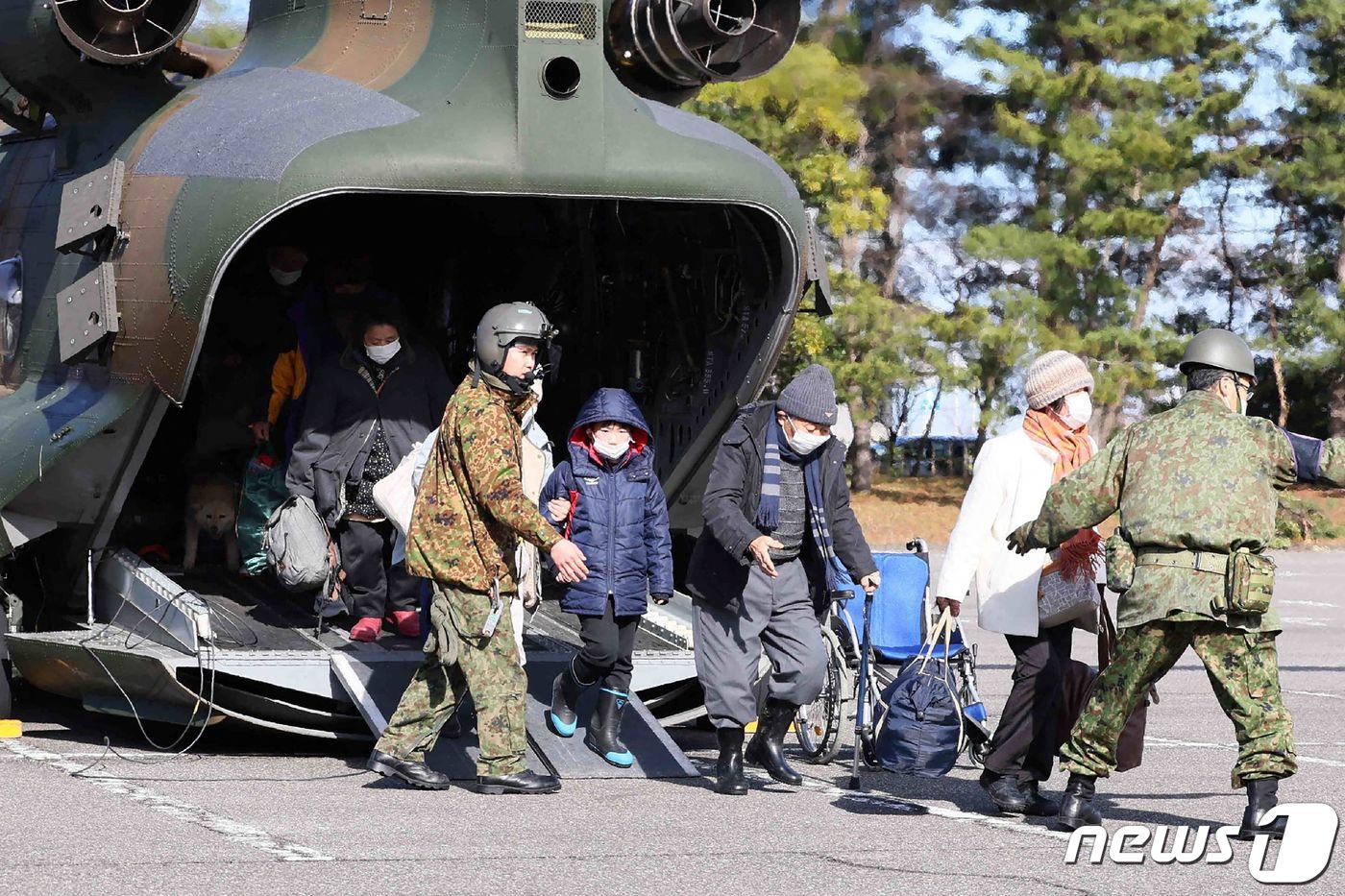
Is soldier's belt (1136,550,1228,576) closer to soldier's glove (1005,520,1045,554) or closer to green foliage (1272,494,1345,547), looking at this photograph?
soldier's glove (1005,520,1045,554)

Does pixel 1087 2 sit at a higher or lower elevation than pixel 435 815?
higher

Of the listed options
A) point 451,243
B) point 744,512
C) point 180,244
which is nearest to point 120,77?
point 180,244

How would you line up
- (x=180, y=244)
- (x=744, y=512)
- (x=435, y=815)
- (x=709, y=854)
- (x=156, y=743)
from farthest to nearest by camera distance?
(x=156, y=743)
(x=180, y=244)
(x=744, y=512)
(x=435, y=815)
(x=709, y=854)

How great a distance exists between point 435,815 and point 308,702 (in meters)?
1.85

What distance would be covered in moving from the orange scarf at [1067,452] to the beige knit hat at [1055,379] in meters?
0.07

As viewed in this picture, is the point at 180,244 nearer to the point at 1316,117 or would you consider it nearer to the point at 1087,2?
the point at 1087,2

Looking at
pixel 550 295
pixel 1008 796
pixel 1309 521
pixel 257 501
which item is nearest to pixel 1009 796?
pixel 1008 796

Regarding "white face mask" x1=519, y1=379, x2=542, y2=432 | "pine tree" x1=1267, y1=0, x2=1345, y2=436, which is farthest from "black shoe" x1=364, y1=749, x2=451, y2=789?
"pine tree" x1=1267, y1=0, x2=1345, y2=436

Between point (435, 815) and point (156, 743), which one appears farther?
point (156, 743)

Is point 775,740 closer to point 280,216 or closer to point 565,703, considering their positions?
point 565,703

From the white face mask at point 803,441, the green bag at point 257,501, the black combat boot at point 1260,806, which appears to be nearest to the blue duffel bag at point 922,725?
the white face mask at point 803,441

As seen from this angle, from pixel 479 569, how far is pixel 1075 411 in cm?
241

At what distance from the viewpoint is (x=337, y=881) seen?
257 inches

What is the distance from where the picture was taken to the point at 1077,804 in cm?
766
